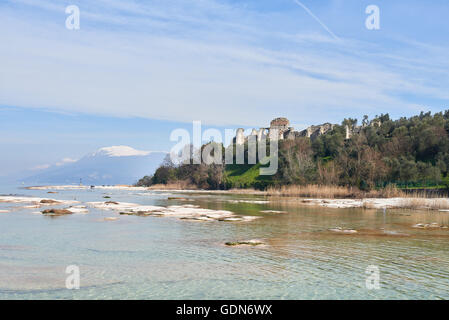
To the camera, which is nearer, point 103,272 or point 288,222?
point 103,272

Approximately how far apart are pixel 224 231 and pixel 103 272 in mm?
14751

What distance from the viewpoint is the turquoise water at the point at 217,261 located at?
51.5 feet

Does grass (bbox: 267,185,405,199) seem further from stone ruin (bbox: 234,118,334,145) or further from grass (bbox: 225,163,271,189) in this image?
stone ruin (bbox: 234,118,334,145)

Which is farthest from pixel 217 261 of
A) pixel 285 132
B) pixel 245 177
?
pixel 285 132

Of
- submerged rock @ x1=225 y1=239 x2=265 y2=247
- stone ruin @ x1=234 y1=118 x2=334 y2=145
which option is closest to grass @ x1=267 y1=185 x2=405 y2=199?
submerged rock @ x1=225 y1=239 x2=265 y2=247

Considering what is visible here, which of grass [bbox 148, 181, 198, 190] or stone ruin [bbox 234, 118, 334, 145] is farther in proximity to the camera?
stone ruin [bbox 234, 118, 334, 145]

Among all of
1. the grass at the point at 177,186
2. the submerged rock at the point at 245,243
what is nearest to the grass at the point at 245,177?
the grass at the point at 177,186

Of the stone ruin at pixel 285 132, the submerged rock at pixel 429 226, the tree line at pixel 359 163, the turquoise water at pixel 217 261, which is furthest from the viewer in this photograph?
the stone ruin at pixel 285 132

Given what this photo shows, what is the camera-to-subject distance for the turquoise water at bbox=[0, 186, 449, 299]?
1569cm

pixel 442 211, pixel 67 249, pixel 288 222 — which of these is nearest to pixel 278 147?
pixel 442 211

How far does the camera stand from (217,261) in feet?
68.8

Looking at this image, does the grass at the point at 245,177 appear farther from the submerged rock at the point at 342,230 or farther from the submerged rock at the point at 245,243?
the submerged rock at the point at 245,243
